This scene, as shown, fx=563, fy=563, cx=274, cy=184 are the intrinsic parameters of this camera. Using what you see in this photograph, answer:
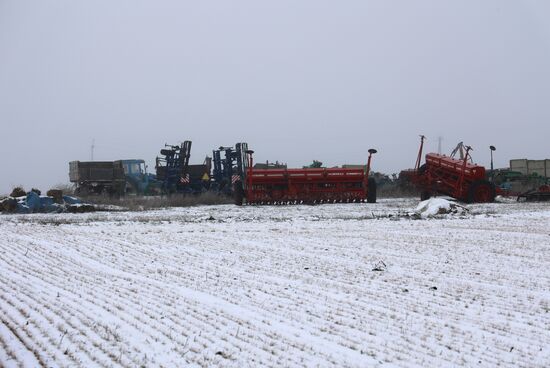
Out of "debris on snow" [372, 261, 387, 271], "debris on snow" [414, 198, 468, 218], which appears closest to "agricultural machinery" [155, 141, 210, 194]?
"debris on snow" [414, 198, 468, 218]

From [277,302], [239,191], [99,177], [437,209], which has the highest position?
[99,177]

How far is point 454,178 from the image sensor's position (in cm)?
2105

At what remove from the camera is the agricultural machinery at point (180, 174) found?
26.5m

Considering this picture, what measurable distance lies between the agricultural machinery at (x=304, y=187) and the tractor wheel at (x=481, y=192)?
139 inches

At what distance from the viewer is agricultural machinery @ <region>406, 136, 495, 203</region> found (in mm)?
20328

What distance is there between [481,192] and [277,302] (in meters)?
17.3

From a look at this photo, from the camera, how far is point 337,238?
9328 millimetres

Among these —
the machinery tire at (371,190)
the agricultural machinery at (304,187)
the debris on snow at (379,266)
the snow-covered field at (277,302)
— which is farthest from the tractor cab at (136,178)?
the debris on snow at (379,266)

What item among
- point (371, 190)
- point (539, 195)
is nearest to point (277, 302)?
point (371, 190)

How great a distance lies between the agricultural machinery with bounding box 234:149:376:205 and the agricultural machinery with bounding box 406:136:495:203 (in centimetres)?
204

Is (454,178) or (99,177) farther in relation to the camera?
(99,177)

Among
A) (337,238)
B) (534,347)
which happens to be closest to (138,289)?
(534,347)

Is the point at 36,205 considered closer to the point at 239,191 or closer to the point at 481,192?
the point at 239,191

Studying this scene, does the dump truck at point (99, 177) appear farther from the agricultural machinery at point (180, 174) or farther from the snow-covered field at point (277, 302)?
the snow-covered field at point (277, 302)
